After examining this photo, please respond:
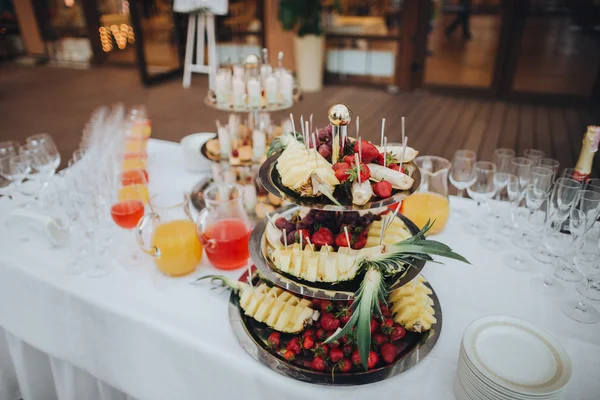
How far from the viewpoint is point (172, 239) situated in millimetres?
1296

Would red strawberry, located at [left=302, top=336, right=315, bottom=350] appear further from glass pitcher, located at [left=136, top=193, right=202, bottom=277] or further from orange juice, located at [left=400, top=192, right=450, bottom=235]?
orange juice, located at [left=400, top=192, right=450, bottom=235]

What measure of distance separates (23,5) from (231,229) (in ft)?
29.0

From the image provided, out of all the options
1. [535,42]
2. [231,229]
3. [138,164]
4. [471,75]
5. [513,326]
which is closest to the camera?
[513,326]

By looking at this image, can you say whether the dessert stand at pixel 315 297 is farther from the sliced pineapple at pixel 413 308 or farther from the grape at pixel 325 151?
the grape at pixel 325 151

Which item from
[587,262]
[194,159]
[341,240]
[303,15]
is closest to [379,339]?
[341,240]

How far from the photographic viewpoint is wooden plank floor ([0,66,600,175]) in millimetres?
4094

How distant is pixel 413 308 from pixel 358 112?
2.96 m

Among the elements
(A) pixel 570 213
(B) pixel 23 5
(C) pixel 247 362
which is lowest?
(C) pixel 247 362

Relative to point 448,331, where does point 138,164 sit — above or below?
above

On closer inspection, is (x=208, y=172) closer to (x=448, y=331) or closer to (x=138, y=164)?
(x=138, y=164)

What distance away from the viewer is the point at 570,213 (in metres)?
1.23

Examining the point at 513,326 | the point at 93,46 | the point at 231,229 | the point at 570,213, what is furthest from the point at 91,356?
the point at 93,46

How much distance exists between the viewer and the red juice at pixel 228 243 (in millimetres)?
1315

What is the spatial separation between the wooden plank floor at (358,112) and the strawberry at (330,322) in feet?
7.89
